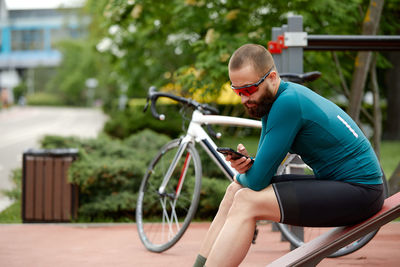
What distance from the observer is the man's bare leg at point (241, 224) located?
2.93 meters

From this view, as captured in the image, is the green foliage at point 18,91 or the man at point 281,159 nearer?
the man at point 281,159

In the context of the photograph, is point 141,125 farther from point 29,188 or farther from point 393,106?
point 29,188

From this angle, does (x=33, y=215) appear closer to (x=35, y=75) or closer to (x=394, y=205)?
(x=394, y=205)

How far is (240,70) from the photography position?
3.02m

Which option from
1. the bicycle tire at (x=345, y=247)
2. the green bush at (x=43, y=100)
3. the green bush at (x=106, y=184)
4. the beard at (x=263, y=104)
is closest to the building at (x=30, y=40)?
the green bush at (x=43, y=100)

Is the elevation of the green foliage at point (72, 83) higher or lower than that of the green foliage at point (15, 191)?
lower

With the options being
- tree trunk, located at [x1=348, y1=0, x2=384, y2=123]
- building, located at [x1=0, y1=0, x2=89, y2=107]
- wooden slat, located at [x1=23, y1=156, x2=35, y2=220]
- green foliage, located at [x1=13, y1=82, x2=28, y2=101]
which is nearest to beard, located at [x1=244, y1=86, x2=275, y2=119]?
wooden slat, located at [x1=23, y1=156, x2=35, y2=220]

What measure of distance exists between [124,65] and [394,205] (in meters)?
12.1

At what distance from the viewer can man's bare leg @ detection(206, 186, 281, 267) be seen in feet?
9.62

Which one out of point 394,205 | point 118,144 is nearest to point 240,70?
point 394,205

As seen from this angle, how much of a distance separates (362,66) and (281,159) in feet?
15.8

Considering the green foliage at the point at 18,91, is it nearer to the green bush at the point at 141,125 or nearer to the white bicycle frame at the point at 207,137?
the green bush at the point at 141,125

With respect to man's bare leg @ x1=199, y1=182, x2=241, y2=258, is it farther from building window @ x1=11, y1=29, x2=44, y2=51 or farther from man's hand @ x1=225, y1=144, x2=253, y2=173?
building window @ x1=11, y1=29, x2=44, y2=51

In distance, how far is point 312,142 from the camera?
3.02 meters
